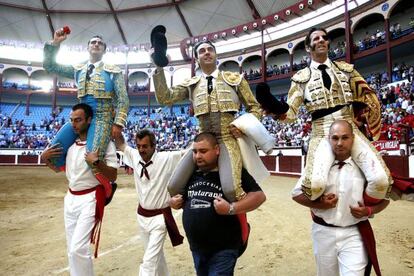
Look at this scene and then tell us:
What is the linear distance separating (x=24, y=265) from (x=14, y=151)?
21.7 m

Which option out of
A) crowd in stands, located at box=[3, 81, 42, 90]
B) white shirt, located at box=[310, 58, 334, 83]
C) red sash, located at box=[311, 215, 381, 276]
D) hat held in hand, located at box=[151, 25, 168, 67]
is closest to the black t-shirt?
red sash, located at box=[311, 215, 381, 276]

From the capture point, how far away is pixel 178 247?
141 inches

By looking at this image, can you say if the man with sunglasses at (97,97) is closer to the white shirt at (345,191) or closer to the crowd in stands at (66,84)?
the white shirt at (345,191)

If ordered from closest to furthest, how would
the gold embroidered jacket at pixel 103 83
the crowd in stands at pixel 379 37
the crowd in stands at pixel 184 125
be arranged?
the gold embroidered jacket at pixel 103 83 → the crowd in stands at pixel 184 125 → the crowd in stands at pixel 379 37

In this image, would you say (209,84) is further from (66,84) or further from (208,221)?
(66,84)

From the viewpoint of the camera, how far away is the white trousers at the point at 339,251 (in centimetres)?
169

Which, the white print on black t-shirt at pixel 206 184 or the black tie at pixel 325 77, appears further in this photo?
the black tie at pixel 325 77

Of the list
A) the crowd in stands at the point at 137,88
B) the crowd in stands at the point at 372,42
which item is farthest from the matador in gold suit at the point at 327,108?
the crowd in stands at the point at 137,88

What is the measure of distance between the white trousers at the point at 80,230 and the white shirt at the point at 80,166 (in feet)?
0.26

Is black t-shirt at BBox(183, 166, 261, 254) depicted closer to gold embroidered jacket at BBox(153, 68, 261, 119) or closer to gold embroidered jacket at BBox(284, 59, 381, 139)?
gold embroidered jacket at BBox(153, 68, 261, 119)

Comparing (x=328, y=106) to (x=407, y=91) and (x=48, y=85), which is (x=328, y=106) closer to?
(x=407, y=91)

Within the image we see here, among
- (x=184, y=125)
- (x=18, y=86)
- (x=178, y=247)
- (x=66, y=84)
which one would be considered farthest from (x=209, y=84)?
(x=18, y=86)

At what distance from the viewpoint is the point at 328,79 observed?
215 centimetres

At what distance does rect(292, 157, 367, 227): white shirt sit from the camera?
178cm
